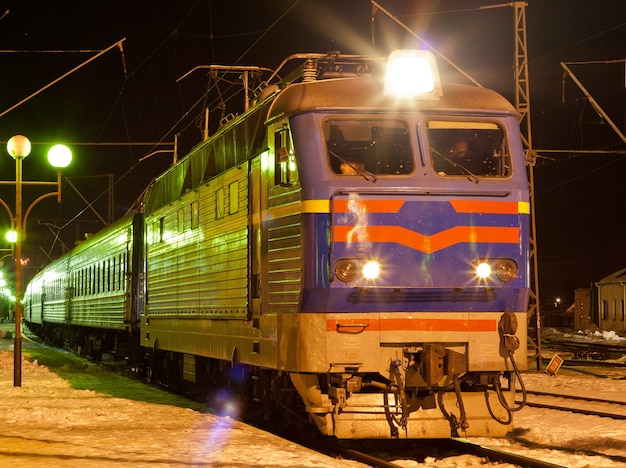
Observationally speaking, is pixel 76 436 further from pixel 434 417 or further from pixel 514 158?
pixel 514 158

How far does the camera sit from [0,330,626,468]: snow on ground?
904cm

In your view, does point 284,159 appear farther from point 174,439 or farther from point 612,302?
point 612,302

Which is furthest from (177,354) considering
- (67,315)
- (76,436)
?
A: (67,315)

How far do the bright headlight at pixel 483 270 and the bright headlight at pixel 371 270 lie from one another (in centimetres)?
105

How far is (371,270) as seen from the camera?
9211 millimetres

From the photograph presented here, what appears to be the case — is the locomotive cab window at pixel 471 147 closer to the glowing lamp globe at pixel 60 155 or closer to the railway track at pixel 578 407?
the railway track at pixel 578 407

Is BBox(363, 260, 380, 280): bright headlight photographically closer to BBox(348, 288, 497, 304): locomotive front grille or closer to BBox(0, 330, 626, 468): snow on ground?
BBox(348, 288, 497, 304): locomotive front grille

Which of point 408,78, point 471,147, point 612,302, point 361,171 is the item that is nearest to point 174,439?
point 361,171

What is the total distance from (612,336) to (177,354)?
102ft

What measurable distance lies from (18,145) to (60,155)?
0.76 metres

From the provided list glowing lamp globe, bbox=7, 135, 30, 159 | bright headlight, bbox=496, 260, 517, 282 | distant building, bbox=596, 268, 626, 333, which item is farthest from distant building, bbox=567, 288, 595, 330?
bright headlight, bbox=496, 260, 517, 282

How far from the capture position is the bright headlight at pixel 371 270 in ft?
30.2

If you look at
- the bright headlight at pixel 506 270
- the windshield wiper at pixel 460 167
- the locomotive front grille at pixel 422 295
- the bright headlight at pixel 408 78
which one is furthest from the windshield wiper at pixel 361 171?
the bright headlight at pixel 506 270

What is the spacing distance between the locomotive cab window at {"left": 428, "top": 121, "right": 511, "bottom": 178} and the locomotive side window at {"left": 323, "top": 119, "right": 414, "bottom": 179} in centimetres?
34
